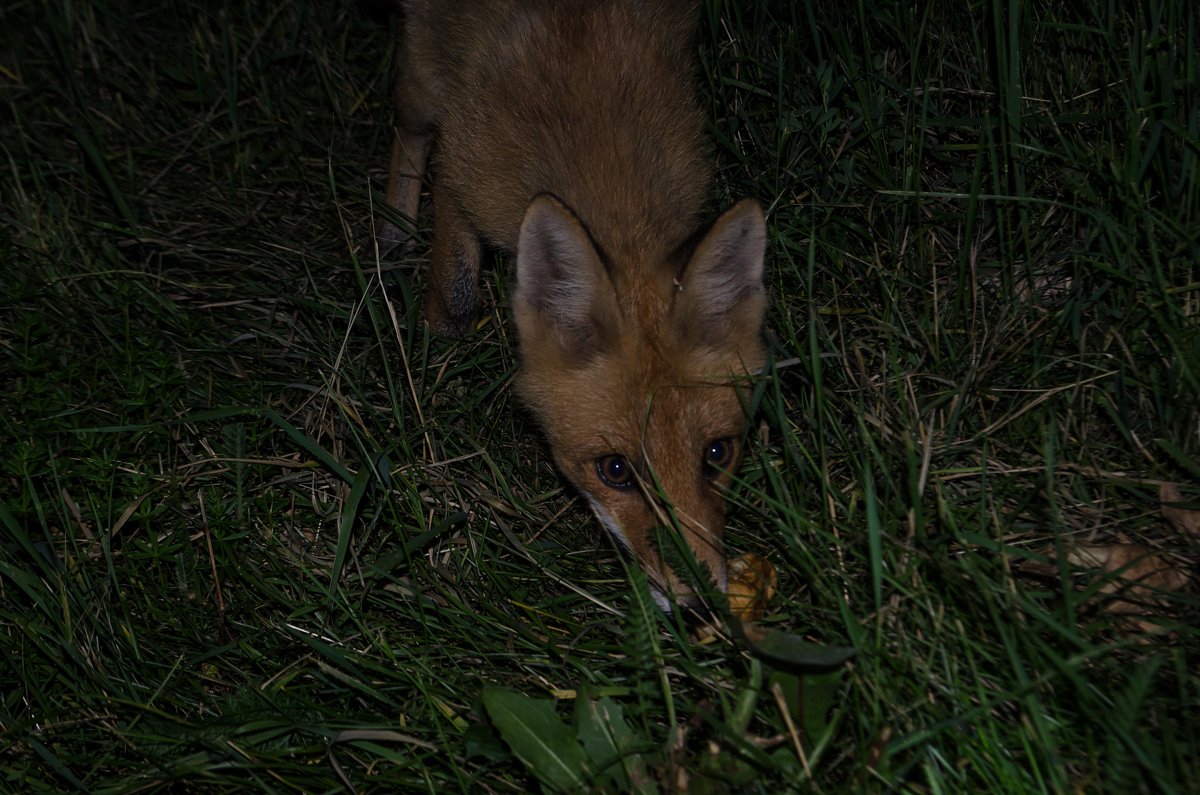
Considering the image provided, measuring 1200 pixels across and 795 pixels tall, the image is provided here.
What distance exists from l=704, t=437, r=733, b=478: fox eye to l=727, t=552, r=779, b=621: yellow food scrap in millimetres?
254

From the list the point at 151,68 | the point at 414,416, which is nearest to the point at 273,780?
the point at 414,416

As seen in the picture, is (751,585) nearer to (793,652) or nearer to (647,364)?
(793,652)

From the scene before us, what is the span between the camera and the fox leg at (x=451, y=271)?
4.02 m

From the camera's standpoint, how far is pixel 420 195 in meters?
4.89

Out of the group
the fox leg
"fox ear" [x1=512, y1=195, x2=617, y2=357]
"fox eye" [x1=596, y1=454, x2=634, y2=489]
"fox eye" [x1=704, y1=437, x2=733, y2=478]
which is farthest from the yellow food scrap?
the fox leg

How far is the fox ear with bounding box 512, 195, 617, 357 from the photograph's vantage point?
2.86 m

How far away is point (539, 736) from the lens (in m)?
2.33

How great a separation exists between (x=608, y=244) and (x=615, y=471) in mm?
724

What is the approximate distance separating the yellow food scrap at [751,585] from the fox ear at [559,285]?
761 mm

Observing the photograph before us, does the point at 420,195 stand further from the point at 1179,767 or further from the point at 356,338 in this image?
the point at 1179,767

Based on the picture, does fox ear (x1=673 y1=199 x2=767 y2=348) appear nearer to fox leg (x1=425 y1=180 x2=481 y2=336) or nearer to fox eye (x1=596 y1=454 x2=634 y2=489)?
fox eye (x1=596 y1=454 x2=634 y2=489)

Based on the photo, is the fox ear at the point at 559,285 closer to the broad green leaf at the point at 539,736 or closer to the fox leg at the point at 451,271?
the fox leg at the point at 451,271

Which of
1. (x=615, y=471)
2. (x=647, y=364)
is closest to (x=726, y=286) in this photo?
(x=647, y=364)

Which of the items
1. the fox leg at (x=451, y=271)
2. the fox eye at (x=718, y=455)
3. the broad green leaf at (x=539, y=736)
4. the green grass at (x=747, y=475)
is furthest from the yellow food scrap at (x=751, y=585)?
the fox leg at (x=451, y=271)
